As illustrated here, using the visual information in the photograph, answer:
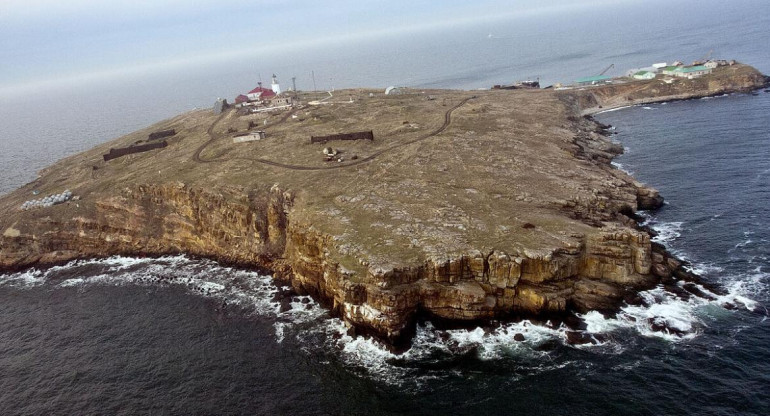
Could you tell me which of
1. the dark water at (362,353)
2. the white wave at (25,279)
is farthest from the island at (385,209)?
the dark water at (362,353)

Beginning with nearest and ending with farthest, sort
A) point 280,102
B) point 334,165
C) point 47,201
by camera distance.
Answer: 1. point 334,165
2. point 47,201
3. point 280,102

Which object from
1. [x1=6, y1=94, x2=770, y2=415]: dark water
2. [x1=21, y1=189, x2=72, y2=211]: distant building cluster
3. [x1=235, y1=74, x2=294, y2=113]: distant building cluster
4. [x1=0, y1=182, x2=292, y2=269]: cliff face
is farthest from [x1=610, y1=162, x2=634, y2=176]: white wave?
[x1=21, y1=189, x2=72, y2=211]: distant building cluster

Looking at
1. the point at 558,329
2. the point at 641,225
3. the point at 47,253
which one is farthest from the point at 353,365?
the point at 47,253

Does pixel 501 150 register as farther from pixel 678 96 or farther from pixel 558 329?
pixel 678 96

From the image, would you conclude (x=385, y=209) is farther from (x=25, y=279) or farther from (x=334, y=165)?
(x=25, y=279)

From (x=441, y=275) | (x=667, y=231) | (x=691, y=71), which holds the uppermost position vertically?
(x=691, y=71)

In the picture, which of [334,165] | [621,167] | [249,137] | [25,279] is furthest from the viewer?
[249,137]

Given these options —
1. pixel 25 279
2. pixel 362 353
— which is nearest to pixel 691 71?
pixel 362 353

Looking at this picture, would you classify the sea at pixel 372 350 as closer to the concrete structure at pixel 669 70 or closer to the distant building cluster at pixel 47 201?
the distant building cluster at pixel 47 201
